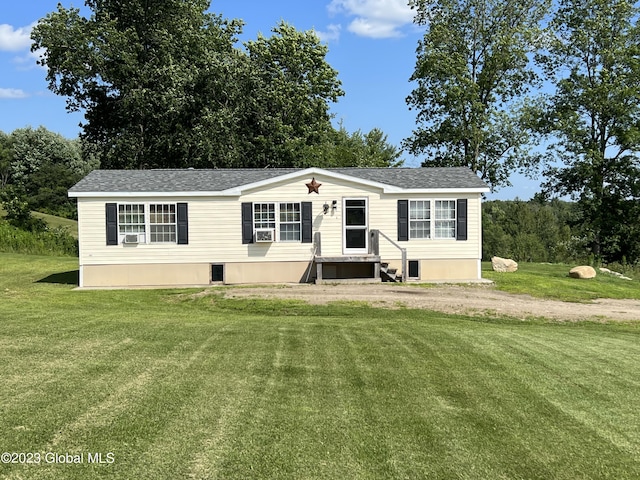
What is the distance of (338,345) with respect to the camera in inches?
316

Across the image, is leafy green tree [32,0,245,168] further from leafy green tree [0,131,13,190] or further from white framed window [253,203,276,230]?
Result: leafy green tree [0,131,13,190]

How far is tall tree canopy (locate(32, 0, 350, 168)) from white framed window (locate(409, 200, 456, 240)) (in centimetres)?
1336

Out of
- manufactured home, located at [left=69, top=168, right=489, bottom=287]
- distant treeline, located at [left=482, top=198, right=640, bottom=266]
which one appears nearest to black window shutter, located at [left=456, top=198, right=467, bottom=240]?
manufactured home, located at [left=69, top=168, right=489, bottom=287]

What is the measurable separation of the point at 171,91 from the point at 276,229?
1326 centimetres

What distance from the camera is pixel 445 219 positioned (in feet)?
60.1

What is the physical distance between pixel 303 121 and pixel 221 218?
616 inches

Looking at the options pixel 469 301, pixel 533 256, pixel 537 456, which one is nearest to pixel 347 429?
pixel 537 456

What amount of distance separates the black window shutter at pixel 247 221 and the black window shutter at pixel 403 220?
4.74 m

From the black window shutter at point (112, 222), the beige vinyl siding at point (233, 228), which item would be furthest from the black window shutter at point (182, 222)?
the black window shutter at point (112, 222)

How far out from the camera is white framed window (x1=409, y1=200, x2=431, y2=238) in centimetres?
1823

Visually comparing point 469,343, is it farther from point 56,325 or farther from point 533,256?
point 533,256

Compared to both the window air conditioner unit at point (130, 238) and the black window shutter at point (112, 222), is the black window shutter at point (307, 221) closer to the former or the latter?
the window air conditioner unit at point (130, 238)

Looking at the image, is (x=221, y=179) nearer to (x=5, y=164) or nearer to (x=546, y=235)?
(x=5, y=164)

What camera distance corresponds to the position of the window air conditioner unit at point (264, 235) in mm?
17531
